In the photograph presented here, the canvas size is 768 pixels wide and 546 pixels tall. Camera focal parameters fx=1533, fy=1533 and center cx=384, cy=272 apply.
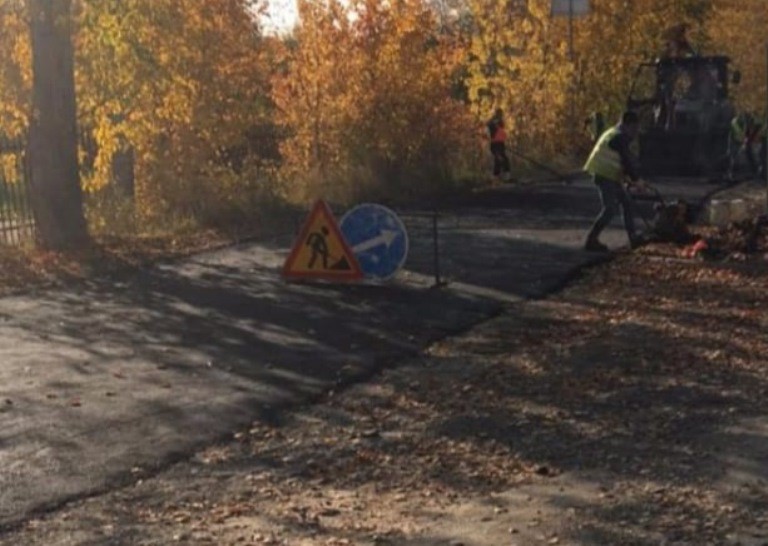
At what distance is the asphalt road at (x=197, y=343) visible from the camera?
927 cm

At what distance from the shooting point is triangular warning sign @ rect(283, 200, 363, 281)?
50.2 feet

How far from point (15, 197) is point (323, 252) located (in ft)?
29.0

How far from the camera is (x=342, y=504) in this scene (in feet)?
25.7

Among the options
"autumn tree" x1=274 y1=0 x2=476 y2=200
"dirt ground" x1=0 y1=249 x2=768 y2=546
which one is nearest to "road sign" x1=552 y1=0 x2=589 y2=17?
"autumn tree" x1=274 y1=0 x2=476 y2=200

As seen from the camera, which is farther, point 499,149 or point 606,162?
point 499,149

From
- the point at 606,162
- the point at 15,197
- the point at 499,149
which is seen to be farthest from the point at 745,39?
the point at 15,197

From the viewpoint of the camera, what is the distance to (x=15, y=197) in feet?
75.4

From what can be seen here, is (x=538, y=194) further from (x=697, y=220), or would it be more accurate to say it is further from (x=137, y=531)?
(x=137, y=531)

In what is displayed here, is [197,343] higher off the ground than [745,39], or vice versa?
[745,39]

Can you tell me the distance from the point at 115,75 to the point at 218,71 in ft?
12.4

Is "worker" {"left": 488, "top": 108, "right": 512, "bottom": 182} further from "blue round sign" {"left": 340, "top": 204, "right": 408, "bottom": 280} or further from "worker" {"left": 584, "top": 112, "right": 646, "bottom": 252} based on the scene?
"blue round sign" {"left": 340, "top": 204, "right": 408, "bottom": 280}

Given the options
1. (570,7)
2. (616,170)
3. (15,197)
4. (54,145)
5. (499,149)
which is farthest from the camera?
(570,7)

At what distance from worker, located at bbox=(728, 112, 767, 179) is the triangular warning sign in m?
15.4

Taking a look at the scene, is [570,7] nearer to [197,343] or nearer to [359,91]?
[359,91]
